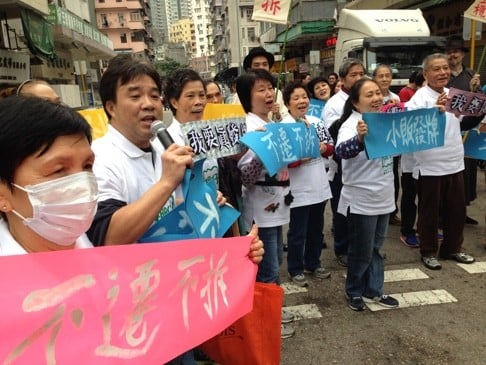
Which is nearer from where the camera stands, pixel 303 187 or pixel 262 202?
pixel 262 202

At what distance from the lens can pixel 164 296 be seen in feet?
4.39

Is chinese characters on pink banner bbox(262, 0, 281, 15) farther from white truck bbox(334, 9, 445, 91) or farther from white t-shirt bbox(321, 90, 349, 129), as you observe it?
white truck bbox(334, 9, 445, 91)

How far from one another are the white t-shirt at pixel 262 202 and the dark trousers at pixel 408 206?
2.14 metres

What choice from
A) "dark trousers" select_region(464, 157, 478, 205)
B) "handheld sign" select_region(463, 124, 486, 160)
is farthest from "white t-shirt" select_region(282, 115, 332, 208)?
"dark trousers" select_region(464, 157, 478, 205)

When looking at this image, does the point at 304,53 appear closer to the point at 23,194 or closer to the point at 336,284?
the point at 336,284

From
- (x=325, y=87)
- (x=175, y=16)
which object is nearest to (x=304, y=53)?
(x=325, y=87)

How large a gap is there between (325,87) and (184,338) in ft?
17.0

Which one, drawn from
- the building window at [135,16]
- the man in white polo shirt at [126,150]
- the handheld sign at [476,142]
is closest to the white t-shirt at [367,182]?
the handheld sign at [476,142]

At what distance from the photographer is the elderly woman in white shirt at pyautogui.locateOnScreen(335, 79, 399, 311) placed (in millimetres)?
3023

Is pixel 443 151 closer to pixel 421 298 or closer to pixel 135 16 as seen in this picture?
pixel 421 298

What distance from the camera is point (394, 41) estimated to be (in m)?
10.5

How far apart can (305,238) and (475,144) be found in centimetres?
205

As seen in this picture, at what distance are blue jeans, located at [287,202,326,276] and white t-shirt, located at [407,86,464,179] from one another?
101cm

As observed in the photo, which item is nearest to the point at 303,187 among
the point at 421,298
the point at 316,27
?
the point at 421,298
